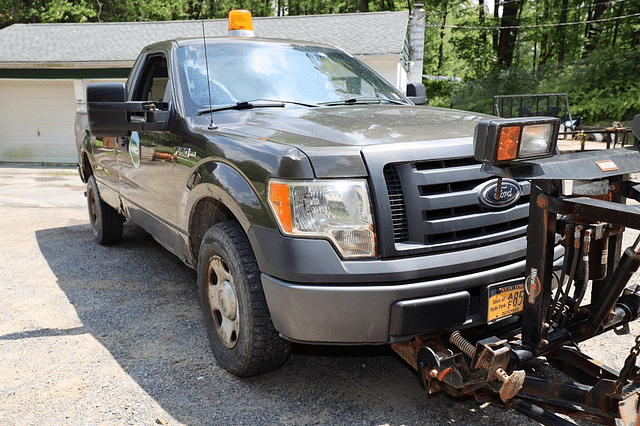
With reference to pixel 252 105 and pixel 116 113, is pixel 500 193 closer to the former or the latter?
pixel 252 105

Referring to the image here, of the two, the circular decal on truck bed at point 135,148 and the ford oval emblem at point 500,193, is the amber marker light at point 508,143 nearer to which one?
the ford oval emblem at point 500,193

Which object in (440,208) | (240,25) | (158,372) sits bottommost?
(158,372)

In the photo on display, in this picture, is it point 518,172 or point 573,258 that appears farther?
point 573,258

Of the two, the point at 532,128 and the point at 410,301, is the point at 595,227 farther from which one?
the point at 410,301

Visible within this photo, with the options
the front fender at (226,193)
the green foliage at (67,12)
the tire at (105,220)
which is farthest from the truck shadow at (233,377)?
the green foliage at (67,12)

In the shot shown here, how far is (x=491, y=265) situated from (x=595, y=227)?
1.63ft

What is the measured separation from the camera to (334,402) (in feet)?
9.67

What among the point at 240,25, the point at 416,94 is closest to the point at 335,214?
the point at 416,94

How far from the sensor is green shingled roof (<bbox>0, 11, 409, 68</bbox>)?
1647 centimetres

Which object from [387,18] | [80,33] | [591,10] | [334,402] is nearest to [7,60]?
[80,33]

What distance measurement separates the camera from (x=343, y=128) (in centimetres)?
288

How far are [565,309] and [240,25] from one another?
3391mm

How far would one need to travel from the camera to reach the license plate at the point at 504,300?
2.52 metres

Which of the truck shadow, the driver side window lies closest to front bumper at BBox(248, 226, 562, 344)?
the truck shadow
